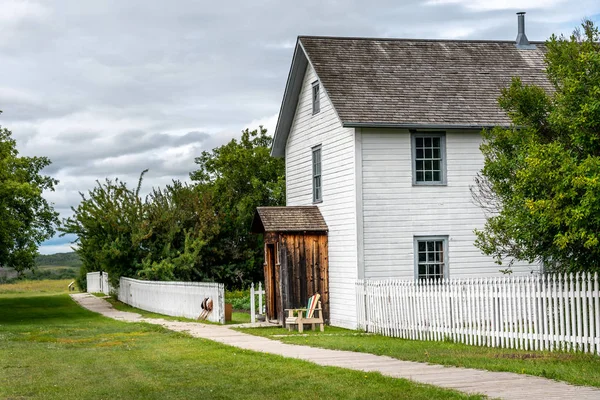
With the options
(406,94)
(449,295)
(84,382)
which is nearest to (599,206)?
(449,295)

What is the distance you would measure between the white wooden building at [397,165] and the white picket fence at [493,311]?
1.70m

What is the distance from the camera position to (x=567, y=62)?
55.0 ft

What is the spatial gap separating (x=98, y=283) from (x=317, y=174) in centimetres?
3223

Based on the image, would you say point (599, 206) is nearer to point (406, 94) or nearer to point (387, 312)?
point (387, 312)

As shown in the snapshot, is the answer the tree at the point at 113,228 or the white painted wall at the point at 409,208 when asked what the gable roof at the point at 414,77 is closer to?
the white painted wall at the point at 409,208

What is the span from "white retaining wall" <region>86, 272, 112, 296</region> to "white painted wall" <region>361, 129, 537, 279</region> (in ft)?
99.6

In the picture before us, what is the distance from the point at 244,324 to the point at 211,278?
16.9m

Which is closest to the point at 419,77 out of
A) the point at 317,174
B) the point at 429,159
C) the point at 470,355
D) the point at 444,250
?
the point at 429,159

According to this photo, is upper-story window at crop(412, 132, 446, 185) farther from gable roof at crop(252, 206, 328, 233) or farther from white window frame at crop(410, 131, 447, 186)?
gable roof at crop(252, 206, 328, 233)

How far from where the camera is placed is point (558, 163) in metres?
15.4

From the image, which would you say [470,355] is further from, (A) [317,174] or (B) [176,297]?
(B) [176,297]

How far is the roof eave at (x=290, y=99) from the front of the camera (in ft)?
94.7

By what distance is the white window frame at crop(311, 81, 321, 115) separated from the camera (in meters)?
28.2

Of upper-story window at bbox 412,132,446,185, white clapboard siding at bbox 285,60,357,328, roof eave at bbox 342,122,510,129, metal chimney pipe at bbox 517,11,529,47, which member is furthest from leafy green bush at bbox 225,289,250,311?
metal chimney pipe at bbox 517,11,529,47
